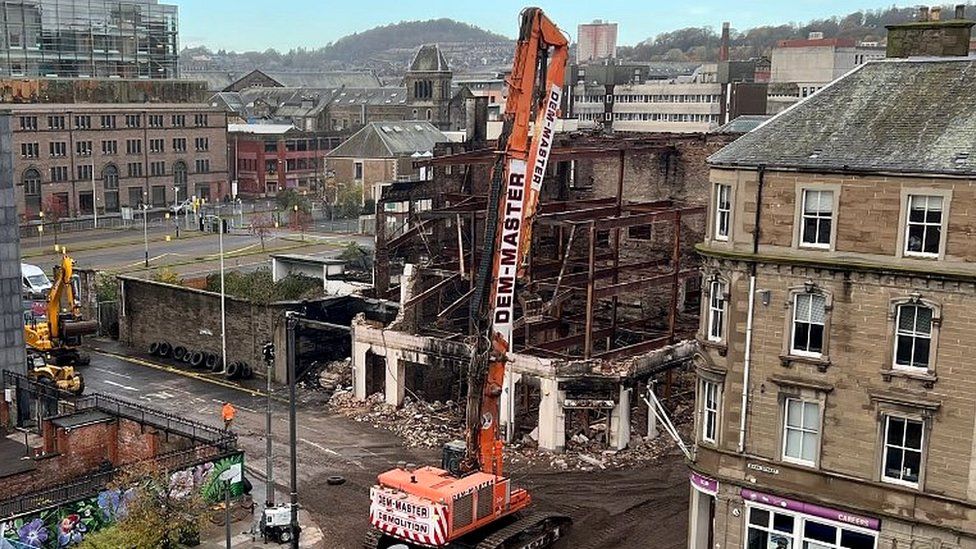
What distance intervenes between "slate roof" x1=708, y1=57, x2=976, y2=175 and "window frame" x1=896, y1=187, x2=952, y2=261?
1.60ft

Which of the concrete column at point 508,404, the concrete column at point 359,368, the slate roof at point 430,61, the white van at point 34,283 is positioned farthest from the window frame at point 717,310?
the slate roof at point 430,61

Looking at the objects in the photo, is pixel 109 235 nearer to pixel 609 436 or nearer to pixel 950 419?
pixel 609 436

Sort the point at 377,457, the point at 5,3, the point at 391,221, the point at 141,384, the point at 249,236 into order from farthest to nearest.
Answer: the point at 5,3 < the point at 249,236 < the point at 391,221 < the point at 141,384 < the point at 377,457

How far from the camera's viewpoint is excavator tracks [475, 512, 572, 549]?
2866 cm

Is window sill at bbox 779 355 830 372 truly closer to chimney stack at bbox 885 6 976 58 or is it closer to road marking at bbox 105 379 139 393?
chimney stack at bbox 885 6 976 58

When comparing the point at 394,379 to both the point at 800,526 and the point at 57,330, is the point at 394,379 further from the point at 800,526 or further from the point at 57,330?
the point at 800,526

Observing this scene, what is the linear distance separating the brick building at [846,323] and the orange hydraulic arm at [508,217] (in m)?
6.28

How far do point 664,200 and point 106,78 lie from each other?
251ft

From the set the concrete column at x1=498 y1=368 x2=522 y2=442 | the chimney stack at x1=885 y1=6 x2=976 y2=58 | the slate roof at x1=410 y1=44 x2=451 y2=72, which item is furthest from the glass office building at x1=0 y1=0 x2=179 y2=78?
the chimney stack at x1=885 y1=6 x2=976 y2=58

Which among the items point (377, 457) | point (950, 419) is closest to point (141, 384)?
point (377, 457)

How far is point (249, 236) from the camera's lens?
96.8 m

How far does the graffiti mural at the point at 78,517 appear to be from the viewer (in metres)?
28.1

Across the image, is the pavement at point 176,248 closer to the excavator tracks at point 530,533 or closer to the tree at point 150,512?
the tree at point 150,512

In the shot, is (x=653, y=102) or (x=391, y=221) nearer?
(x=391, y=221)
